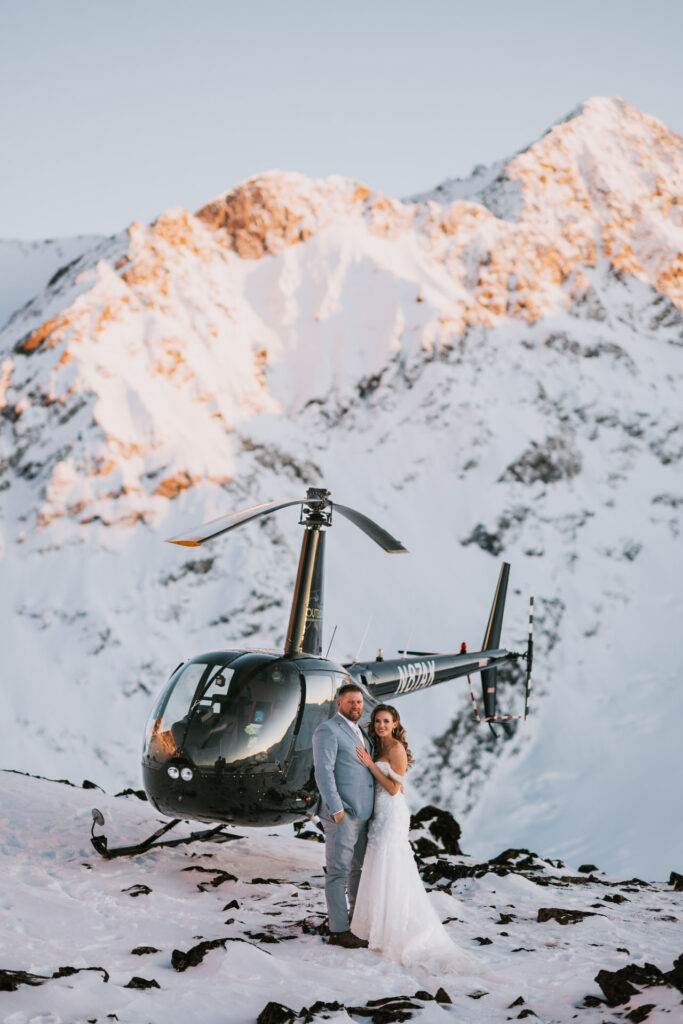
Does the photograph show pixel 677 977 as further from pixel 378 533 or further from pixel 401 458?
pixel 401 458

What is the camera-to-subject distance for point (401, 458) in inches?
2087

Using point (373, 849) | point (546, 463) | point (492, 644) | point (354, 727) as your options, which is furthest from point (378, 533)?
point (546, 463)

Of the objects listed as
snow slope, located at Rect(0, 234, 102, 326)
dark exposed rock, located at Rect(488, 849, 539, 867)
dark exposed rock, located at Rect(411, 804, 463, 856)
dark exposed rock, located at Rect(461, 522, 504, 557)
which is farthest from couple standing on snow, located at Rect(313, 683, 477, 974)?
snow slope, located at Rect(0, 234, 102, 326)

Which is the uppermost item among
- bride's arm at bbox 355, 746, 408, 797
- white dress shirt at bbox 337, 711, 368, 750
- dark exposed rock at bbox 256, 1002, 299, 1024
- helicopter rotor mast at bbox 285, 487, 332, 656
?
helicopter rotor mast at bbox 285, 487, 332, 656

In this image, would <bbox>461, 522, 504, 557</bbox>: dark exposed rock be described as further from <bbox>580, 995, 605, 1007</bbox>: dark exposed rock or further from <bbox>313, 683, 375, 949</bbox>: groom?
<bbox>580, 995, 605, 1007</bbox>: dark exposed rock

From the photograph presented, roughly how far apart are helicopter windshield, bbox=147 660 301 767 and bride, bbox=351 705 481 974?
5.49 ft

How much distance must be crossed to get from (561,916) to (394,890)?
2422mm

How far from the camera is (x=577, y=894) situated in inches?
331

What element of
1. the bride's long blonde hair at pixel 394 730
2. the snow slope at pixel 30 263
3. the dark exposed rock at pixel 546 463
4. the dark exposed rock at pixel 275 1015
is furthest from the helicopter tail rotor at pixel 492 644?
the snow slope at pixel 30 263

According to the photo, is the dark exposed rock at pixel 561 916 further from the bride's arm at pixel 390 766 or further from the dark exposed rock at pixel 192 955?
the dark exposed rock at pixel 192 955

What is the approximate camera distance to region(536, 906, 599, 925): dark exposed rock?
667 cm

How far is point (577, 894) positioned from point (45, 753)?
31.4 m

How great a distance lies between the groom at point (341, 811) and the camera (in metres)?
5.29

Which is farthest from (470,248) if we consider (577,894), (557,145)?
(577,894)
